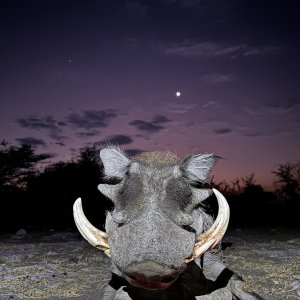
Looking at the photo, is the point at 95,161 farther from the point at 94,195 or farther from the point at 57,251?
the point at 57,251

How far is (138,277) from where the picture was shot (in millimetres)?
2436

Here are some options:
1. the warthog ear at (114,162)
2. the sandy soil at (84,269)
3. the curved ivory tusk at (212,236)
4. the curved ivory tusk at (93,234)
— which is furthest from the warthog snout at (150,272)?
the sandy soil at (84,269)

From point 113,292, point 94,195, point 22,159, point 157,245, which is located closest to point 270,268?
point 113,292

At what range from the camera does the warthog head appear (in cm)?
248

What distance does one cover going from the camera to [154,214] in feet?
9.01

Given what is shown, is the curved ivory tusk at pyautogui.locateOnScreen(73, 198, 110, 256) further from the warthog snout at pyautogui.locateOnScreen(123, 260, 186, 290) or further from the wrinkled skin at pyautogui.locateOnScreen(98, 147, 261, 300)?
the warthog snout at pyautogui.locateOnScreen(123, 260, 186, 290)

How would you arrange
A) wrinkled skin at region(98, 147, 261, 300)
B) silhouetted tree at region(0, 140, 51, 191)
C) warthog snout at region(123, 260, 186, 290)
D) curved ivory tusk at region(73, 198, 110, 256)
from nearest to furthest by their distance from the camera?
warthog snout at region(123, 260, 186, 290)
wrinkled skin at region(98, 147, 261, 300)
curved ivory tusk at region(73, 198, 110, 256)
silhouetted tree at region(0, 140, 51, 191)

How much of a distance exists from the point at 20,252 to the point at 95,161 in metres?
11.0

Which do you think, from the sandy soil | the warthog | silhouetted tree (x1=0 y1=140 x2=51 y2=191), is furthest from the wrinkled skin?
silhouetted tree (x1=0 y1=140 x2=51 y2=191)

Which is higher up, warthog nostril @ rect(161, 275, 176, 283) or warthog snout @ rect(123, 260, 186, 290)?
warthog snout @ rect(123, 260, 186, 290)

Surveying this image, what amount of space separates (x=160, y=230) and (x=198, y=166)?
43.6 inches

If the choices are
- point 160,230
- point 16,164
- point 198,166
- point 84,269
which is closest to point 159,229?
point 160,230

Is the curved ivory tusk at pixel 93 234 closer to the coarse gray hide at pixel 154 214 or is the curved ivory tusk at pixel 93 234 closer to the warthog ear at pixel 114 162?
the coarse gray hide at pixel 154 214

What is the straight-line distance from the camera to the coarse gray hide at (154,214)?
247 cm
